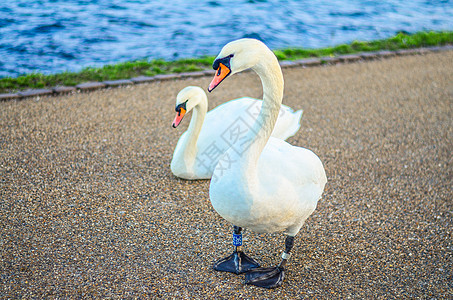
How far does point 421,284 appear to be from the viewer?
11.4 feet

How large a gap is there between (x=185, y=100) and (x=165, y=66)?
139 inches

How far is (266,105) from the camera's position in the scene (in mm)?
3061

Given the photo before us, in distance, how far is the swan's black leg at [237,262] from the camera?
3535 mm

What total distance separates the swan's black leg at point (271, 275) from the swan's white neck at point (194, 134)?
1.54m

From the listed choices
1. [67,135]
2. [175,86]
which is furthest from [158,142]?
[175,86]

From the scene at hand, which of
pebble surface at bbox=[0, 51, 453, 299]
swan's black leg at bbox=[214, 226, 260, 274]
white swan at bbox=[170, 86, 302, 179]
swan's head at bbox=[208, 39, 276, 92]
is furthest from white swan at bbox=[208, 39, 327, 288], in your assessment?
white swan at bbox=[170, 86, 302, 179]

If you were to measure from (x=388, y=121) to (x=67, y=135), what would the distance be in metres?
4.32

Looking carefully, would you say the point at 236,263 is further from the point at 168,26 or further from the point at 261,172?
the point at 168,26

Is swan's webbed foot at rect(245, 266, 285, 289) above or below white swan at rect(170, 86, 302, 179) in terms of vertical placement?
below

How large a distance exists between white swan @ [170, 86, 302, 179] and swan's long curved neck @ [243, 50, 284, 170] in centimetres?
149

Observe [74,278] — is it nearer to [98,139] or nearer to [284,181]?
[284,181]

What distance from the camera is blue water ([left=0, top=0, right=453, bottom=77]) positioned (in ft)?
29.8

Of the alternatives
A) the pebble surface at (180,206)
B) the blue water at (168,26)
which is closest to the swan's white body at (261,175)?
the pebble surface at (180,206)

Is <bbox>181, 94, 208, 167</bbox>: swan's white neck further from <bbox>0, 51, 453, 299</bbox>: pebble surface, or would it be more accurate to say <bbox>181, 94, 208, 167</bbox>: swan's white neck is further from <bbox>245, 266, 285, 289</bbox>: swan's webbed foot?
<bbox>245, 266, 285, 289</bbox>: swan's webbed foot
